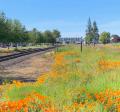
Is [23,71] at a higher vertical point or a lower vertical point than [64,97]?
lower

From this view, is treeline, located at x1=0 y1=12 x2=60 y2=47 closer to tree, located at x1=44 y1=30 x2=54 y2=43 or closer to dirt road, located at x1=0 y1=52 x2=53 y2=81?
tree, located at x1=44 y1=30 x2=54 y2=43

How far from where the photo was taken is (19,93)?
11633mm

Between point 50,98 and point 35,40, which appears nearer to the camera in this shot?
point 50,98

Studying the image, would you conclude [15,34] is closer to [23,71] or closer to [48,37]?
[23,71]

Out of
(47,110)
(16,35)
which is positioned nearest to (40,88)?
(47,110)

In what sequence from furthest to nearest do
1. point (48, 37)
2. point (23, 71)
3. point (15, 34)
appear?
point (48, 37), point (15, 34), point (23, 71)

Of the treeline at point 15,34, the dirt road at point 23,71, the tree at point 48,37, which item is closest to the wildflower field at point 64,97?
the dirt road at point 23,71

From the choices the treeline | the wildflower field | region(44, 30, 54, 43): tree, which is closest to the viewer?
the wildflower field

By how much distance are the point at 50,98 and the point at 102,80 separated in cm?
363

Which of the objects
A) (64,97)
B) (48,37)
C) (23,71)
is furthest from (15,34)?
(48,37)

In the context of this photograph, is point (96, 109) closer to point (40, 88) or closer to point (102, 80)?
point (40, 88)

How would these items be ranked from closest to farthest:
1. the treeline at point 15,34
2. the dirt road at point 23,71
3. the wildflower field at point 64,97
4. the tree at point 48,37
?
1. the wildflower field at point 64,97
2. the dirt road at point 23,71
3. the treeline at point 15,34
4. the tree at point 48,37

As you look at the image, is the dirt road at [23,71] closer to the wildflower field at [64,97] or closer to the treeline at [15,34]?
the wildflower field at [64,97]

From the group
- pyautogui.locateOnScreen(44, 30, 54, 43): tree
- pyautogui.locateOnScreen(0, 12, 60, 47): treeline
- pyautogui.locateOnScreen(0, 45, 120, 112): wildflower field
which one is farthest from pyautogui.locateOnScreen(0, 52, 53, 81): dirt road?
pyautogui.locateOnScreen(44, 30, 54, 43): tree
